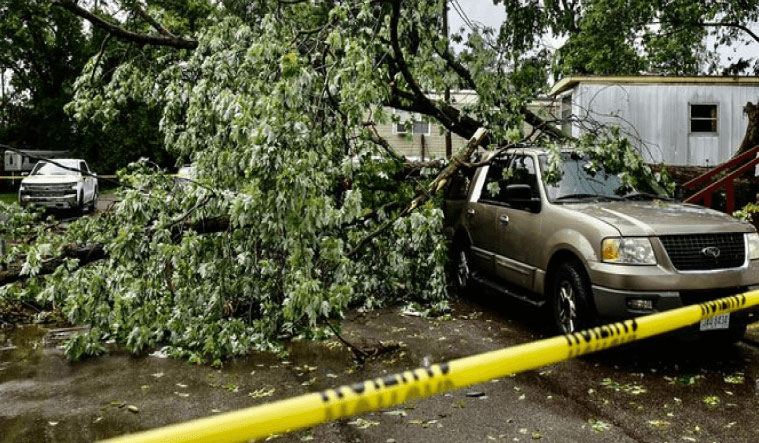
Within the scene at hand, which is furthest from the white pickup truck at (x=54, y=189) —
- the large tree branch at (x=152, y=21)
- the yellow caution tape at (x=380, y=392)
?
the yellow caution tape at (x=380, y=392)

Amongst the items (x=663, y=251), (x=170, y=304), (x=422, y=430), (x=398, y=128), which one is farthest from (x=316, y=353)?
(x=398, y=128)

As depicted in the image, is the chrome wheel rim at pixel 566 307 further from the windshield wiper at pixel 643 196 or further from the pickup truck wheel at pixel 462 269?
the pickup truck wheel at pixel 462 269

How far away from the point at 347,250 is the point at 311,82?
198cm

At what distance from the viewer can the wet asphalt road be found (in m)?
4.38

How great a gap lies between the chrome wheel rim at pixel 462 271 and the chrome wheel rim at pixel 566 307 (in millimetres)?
2277

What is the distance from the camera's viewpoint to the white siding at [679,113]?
22547mm

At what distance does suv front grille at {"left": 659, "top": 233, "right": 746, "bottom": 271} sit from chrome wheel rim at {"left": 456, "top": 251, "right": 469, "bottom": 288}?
3.15 m

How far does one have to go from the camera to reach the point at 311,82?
262 inches

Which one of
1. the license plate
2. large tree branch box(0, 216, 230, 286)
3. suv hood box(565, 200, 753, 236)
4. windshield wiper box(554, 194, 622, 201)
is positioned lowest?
the license plate

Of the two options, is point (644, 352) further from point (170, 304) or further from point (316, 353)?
point (170, 304)

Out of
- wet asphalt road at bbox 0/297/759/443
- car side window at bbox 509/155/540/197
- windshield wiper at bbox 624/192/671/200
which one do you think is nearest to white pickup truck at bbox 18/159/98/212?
wet asphalt road at bbox 0/297/759/443

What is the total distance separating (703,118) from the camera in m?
22.8

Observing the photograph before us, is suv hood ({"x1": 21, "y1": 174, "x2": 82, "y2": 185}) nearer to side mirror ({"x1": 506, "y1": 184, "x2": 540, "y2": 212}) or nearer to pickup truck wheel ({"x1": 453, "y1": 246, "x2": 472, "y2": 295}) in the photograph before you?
pickup truck wheel ({"x1": 453, "y1": 246, "x2": 472, "y2": 295})

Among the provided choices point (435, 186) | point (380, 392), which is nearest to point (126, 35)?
point (435, 186)
